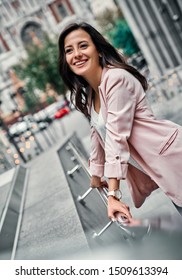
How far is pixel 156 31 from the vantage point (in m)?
18.9

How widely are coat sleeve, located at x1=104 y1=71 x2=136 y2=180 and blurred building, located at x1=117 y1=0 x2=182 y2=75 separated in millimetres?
16216

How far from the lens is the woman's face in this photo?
1.72m

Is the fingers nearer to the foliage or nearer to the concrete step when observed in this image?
the concrete step

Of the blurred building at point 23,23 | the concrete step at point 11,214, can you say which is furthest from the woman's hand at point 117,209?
the blurred building at point 23,23

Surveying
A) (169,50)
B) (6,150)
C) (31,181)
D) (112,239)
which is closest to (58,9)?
(169,50)

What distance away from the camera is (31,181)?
6.24 m

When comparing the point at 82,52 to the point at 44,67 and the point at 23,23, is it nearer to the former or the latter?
the point at 44,67

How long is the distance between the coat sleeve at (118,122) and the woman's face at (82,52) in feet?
0.46

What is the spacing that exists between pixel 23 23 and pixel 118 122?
51.0 metres

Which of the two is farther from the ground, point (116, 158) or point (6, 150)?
point (116, 158)

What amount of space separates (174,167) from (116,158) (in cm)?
29

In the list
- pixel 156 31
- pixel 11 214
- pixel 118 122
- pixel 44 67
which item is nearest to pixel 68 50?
pixel 118 122

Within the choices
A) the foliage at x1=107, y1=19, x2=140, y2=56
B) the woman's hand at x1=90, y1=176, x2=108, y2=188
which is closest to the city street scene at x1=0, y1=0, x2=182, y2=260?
the woman's hand at x1=90, y1=176, x2=108, y2=188
